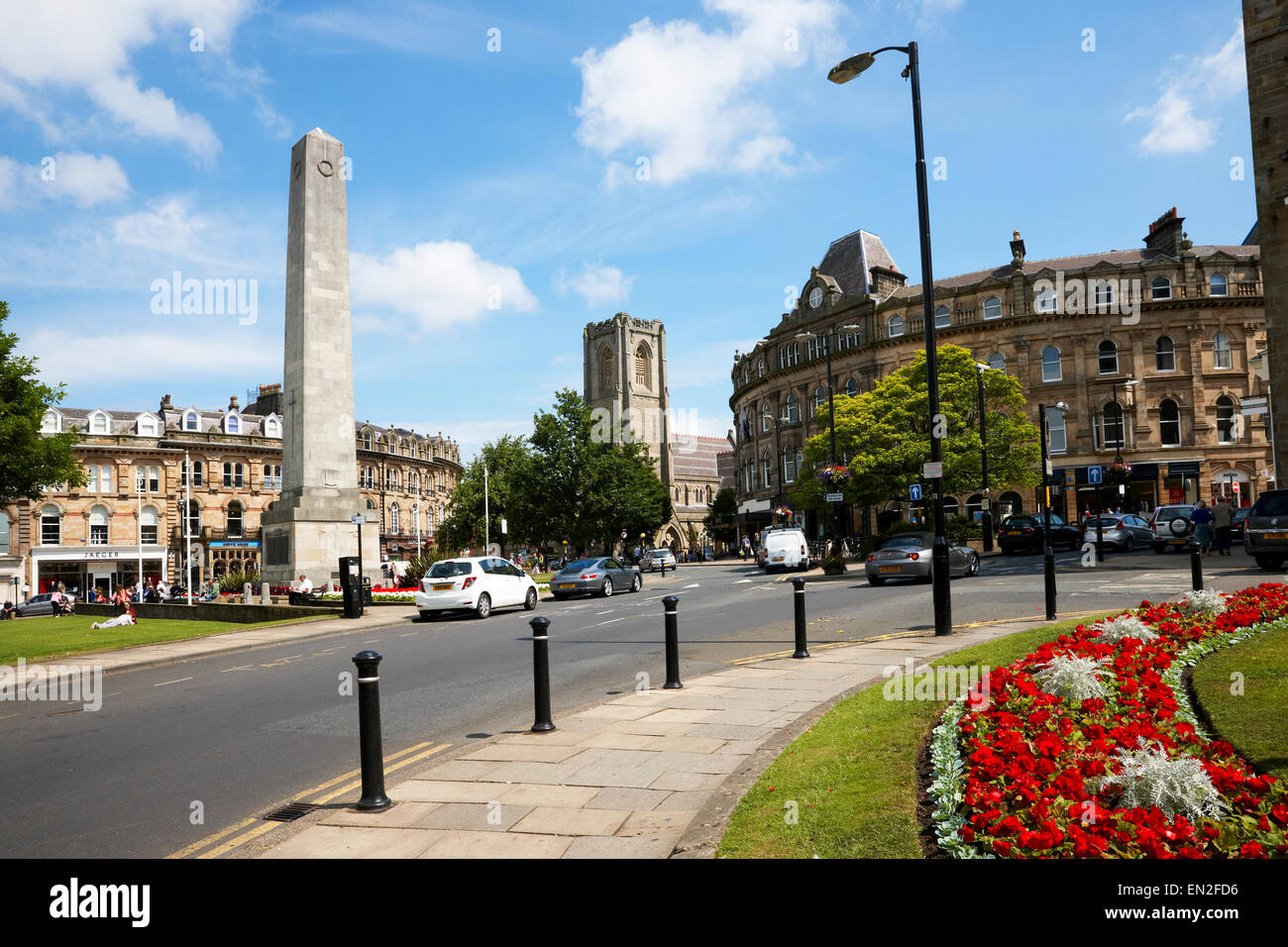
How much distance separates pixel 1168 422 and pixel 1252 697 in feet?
193

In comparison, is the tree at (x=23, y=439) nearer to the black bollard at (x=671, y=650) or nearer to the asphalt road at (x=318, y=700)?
the asphalt road at (x=318, y=700)

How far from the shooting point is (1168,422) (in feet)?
187

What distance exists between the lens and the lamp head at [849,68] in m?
13.9

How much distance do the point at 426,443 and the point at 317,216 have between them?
216 ft

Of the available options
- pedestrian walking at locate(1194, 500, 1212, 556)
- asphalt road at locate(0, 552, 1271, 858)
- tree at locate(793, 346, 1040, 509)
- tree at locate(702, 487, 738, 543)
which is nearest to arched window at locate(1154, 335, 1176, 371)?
tree at locate(793, 346, 1040, 509)

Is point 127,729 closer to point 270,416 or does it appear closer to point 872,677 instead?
point 872,677

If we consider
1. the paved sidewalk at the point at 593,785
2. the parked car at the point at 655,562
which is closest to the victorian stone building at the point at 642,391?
the parked car at the point at 655,562

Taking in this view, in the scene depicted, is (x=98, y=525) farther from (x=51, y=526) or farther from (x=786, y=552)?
(x=786, y=552)

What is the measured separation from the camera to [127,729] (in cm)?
941

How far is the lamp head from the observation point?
1394 cm

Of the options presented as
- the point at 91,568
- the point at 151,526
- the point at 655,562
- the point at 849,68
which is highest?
the point at 849,68

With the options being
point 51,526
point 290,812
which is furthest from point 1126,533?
point 51,526

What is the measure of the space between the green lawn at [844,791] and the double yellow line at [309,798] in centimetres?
295
